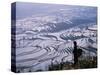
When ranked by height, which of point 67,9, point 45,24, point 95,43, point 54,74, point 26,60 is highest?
point 67,9

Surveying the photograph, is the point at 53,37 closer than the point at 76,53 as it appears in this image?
Yes

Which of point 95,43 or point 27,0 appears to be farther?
point 95,43

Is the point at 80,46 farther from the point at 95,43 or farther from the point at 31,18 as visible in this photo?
the point at 31,18

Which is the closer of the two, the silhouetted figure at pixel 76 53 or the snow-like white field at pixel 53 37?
the snow-like white field at pixel 53 37

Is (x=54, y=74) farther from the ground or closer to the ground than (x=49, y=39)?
closer to the ground

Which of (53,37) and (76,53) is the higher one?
(53,37)

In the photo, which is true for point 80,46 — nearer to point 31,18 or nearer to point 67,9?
point 67,9

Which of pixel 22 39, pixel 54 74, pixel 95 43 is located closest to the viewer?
pixel 22 39

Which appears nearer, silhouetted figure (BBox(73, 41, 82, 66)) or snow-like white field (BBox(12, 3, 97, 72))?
snow-like white field (BBox(12, 3, 97, 72))

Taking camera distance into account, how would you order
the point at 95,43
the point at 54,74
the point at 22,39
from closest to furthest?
the point at 22,39, the point at 54,74, the point at 95,43

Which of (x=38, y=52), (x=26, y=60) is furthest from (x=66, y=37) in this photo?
(x=26, y=60)
